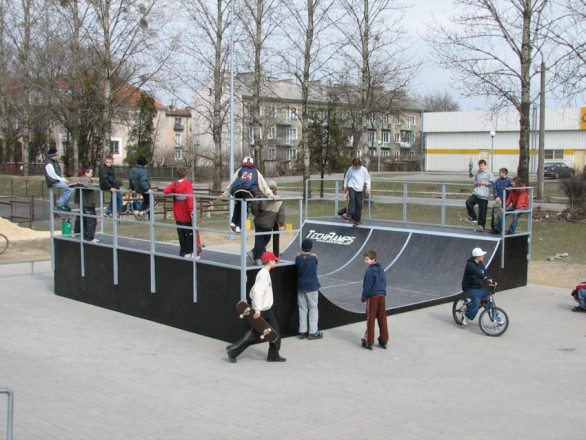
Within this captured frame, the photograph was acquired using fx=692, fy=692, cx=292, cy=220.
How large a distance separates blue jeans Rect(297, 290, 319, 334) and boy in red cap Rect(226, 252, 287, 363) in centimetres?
120

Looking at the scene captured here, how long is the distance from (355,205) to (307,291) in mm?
7651

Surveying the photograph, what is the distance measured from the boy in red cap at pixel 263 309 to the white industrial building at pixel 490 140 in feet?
172

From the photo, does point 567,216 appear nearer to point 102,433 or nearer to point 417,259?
point 417,259

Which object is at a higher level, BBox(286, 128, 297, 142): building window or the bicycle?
BBox(286, 128, 297, 142): building window

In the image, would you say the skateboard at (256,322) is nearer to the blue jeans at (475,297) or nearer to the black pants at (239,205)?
the black pants at (239,205)

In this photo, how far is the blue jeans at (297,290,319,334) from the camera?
11.0m

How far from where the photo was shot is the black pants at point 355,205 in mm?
18044

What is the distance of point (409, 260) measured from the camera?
16266 mm

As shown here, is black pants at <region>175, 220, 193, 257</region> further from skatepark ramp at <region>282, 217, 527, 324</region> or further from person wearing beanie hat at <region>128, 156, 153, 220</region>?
skatepark ramp at <region>282, 217, 527, 324</region>

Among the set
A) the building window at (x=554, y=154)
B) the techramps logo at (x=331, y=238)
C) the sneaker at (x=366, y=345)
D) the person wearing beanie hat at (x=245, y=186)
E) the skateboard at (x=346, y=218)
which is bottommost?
the sneaker at (x=366, y=345)

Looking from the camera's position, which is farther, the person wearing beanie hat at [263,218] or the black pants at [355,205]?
the black pants at [355,205]

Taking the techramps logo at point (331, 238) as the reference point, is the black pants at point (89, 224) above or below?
above

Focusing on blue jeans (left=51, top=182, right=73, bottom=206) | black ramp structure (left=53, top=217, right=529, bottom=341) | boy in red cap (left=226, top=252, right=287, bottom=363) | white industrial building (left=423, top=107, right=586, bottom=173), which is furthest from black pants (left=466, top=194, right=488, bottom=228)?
white industrial building (left=423, top=107, right=586, bottom=173)

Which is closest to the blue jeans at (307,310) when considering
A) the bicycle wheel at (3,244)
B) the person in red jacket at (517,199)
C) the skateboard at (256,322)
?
the skateboard at (256,322)
